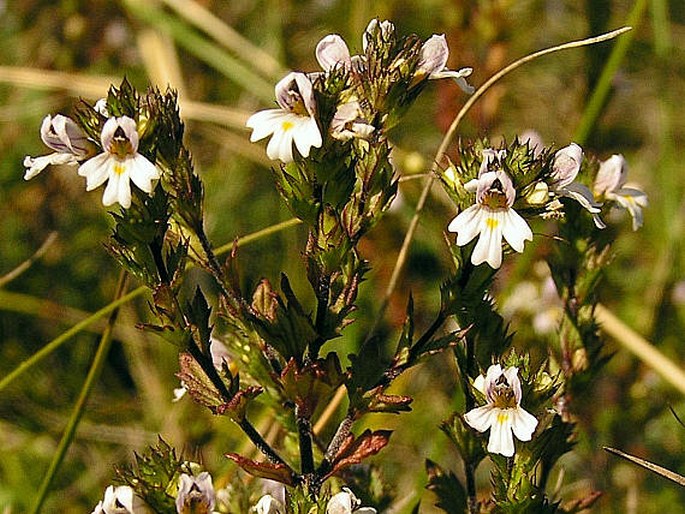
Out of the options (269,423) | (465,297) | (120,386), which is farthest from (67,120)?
(120,386)

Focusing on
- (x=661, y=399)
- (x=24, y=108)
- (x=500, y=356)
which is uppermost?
(x=24, y=108)

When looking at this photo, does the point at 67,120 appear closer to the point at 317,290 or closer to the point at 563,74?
the point at 317,290

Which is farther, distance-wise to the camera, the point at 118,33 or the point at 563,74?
the point at 563,74

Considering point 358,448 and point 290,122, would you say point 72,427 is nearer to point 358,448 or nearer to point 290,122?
point 358,448

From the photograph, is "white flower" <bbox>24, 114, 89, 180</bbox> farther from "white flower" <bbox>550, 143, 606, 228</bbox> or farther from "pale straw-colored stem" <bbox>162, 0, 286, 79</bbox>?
"pale straw-colored stem" <bbox>162, 0, 286, 79</bbox>

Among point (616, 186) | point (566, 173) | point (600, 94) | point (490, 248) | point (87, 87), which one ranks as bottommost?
point (490, 248)

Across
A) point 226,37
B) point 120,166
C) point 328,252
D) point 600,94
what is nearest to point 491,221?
point 328,252
